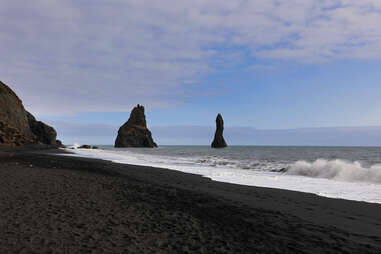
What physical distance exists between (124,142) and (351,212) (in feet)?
466

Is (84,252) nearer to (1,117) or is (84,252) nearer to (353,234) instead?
(353,234)

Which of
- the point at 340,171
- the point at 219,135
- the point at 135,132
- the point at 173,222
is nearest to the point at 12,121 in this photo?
the point at 340,171

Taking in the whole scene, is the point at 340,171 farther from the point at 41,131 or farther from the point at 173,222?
the point at 41,131

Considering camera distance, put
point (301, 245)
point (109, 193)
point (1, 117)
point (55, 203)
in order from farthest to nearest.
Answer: point (1, 117)
point (109, 193)
point (55, 203)
point (301, 245)

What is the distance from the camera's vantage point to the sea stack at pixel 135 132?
14512cm

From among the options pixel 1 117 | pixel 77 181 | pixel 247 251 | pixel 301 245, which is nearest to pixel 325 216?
pixel 301 245

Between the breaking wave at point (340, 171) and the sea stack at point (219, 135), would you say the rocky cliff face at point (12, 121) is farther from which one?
the sea stack at point (219, 135)

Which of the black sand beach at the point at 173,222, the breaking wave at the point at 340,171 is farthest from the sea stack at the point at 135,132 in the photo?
the black sand beach at the point at 173,222

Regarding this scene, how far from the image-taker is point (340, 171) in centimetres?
2053

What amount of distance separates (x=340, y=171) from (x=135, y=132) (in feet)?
435

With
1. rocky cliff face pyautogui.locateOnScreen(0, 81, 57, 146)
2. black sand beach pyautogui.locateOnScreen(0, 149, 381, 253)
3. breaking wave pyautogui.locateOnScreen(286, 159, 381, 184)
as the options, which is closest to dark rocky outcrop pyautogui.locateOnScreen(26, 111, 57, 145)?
rocky cliff face pyautogui.locateOnScreen(0, 81, 57, 146)

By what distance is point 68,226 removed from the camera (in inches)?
249

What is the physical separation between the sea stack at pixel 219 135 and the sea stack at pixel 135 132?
3491 centimetres

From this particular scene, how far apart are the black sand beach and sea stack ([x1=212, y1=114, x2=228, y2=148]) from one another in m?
135
